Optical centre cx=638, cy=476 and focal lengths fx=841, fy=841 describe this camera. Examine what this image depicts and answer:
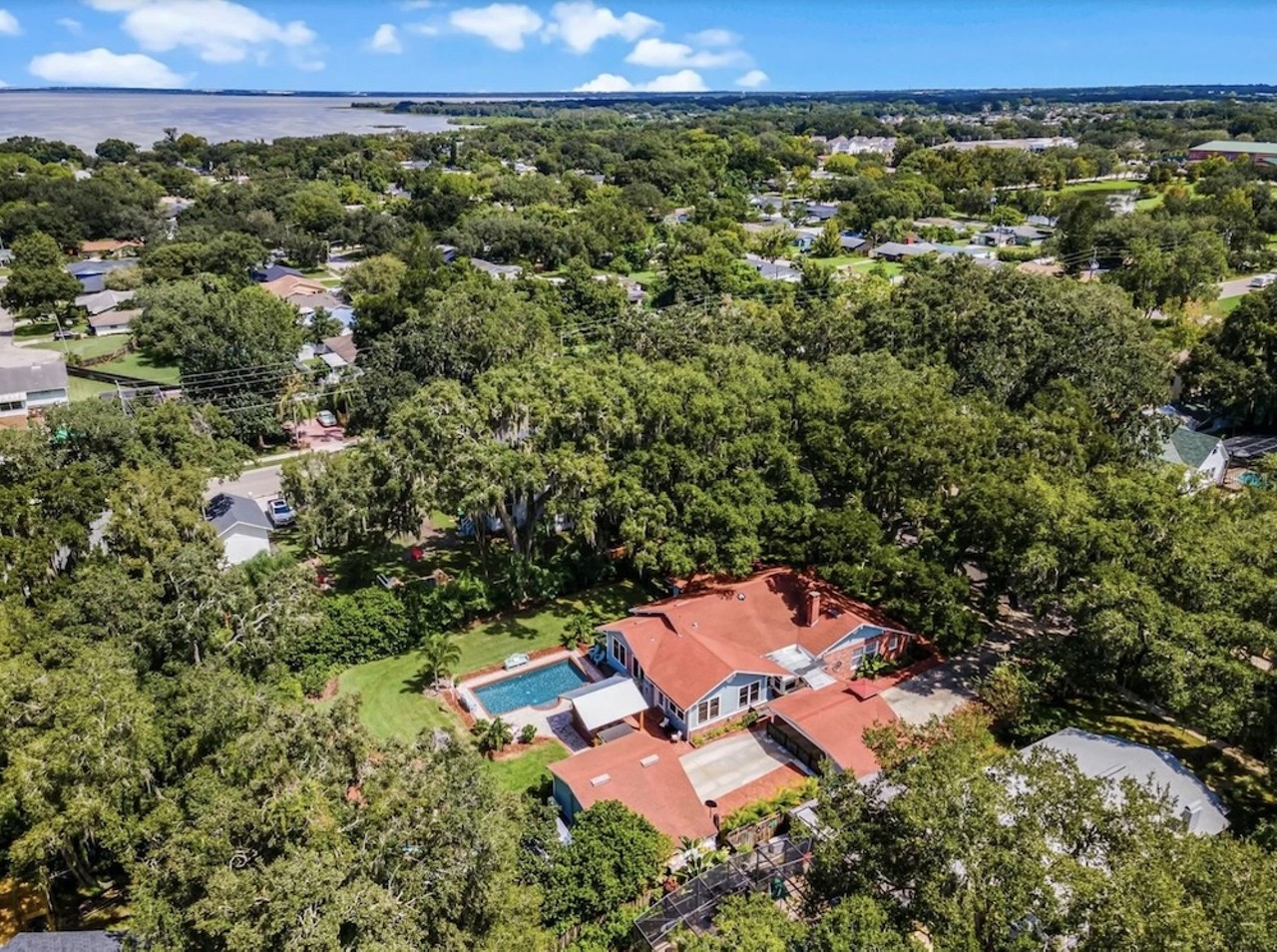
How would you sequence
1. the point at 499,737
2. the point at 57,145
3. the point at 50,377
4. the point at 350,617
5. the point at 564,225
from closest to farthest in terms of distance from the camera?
the point at 499,737 < the point at 350,617 < the point at 50,377 < the point at 564,225 < the point at 57,145

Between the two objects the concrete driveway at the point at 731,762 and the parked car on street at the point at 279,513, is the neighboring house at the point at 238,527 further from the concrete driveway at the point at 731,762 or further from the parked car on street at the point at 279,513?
the concrete driveway at the point at 731,762

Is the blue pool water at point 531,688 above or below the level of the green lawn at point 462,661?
below

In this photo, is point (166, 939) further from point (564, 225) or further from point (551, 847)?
point (564, 225)

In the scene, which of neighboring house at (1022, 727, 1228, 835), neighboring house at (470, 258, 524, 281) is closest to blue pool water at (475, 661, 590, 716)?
neighboring house at (1022, 727, 1228, 835)

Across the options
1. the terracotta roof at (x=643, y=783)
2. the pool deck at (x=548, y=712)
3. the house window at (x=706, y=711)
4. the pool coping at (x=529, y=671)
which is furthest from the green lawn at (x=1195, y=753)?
the pool coping at (x=529, y=671)

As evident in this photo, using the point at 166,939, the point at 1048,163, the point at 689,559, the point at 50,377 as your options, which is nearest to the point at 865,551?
the point at 689,559

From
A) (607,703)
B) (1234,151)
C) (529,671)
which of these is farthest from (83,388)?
(1234,151)

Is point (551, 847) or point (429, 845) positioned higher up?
point (429, 845)

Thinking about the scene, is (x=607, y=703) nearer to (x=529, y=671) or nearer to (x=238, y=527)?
(x=529, y=671)
